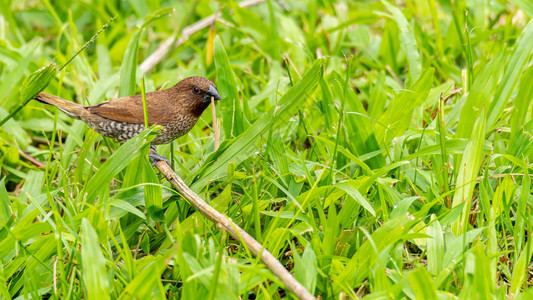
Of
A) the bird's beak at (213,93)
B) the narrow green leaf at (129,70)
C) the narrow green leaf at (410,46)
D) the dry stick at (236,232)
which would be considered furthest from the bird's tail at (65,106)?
the narrow green leaf at (410,46)

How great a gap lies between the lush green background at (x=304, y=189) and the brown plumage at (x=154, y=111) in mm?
202

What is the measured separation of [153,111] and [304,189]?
1.04 meters

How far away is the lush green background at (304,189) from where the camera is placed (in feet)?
8.18

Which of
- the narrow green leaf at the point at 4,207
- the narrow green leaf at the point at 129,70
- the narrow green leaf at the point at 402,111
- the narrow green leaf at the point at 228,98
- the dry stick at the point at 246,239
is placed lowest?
the narrow green leaf at the point at 402,111

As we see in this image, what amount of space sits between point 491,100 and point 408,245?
3.72ft

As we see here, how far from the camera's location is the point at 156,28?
5.64 m

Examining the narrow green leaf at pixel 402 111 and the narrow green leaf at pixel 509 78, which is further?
the narrow green leaf at pixel 402 111

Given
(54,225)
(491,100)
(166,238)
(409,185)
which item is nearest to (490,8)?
(491,100)

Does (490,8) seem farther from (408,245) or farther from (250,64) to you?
(408,245)

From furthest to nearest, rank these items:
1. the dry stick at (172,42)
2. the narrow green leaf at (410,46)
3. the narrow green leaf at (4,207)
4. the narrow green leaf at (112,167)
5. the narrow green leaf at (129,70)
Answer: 1. the dry stick at (172,42)
2. the narrow green leaf at (410,46)
3. the narrow green leaf at (129,70)
4. the narrow green leaf at (4,207)
5. the narrow green leaf at (112,167)

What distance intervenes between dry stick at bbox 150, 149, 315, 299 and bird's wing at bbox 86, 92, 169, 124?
0.69 meters

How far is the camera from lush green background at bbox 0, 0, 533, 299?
2494 mm

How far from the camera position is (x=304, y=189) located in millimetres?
3311

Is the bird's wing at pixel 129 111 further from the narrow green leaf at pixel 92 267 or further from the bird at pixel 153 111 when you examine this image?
the narrow green leaf at pixel 92 267
